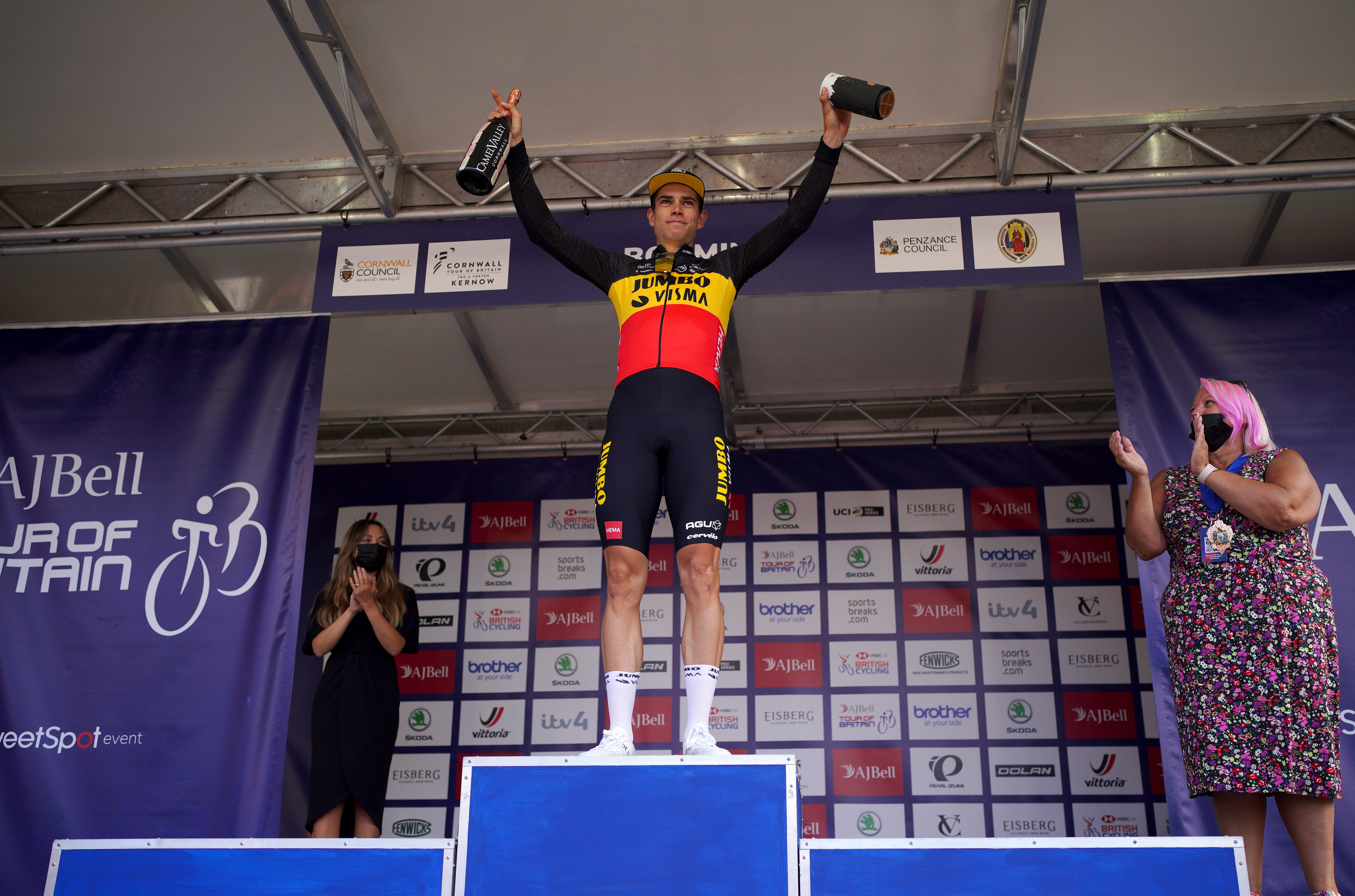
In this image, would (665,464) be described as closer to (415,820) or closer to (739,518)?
(739,518)

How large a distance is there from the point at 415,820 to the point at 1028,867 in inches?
180

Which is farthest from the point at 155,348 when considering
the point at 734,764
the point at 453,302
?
the point at 734,764

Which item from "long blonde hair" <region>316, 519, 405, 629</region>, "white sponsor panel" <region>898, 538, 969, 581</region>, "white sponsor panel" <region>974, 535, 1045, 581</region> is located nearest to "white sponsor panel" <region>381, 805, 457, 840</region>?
"long blonde hair" <region>316, 519, 405, 629</region>

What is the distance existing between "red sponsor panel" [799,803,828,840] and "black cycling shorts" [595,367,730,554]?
345 cm

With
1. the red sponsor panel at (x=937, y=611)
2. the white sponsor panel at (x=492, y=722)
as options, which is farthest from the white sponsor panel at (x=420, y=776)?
the red sponsor panel at (x=937, y=611)

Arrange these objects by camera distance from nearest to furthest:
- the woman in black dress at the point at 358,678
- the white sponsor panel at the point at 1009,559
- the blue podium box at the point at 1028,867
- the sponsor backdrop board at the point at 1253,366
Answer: the blue podium box at the point at 1028,867
the woman in black dress at the point at 358,678
the sponsor backdrop board at the point at 1253,366
the white sponsor panel at the point at 1009,559

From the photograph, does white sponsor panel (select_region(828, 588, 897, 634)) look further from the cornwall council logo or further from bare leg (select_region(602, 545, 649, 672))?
bare leg (select_region(602, 545, 649, 672))

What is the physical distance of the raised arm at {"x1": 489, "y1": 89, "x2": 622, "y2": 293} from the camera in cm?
266

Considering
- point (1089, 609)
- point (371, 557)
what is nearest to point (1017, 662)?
point (1089, 609)

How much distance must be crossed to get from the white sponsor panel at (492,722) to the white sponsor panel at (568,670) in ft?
0.55

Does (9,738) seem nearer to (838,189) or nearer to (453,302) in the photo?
(453,302)

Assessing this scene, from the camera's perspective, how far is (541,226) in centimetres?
269

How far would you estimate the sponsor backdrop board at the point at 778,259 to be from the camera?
3803 mm

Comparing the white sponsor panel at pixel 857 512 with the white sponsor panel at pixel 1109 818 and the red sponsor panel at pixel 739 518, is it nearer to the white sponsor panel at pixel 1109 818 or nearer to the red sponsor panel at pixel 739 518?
the red sponsor panel at pixel 739 518
